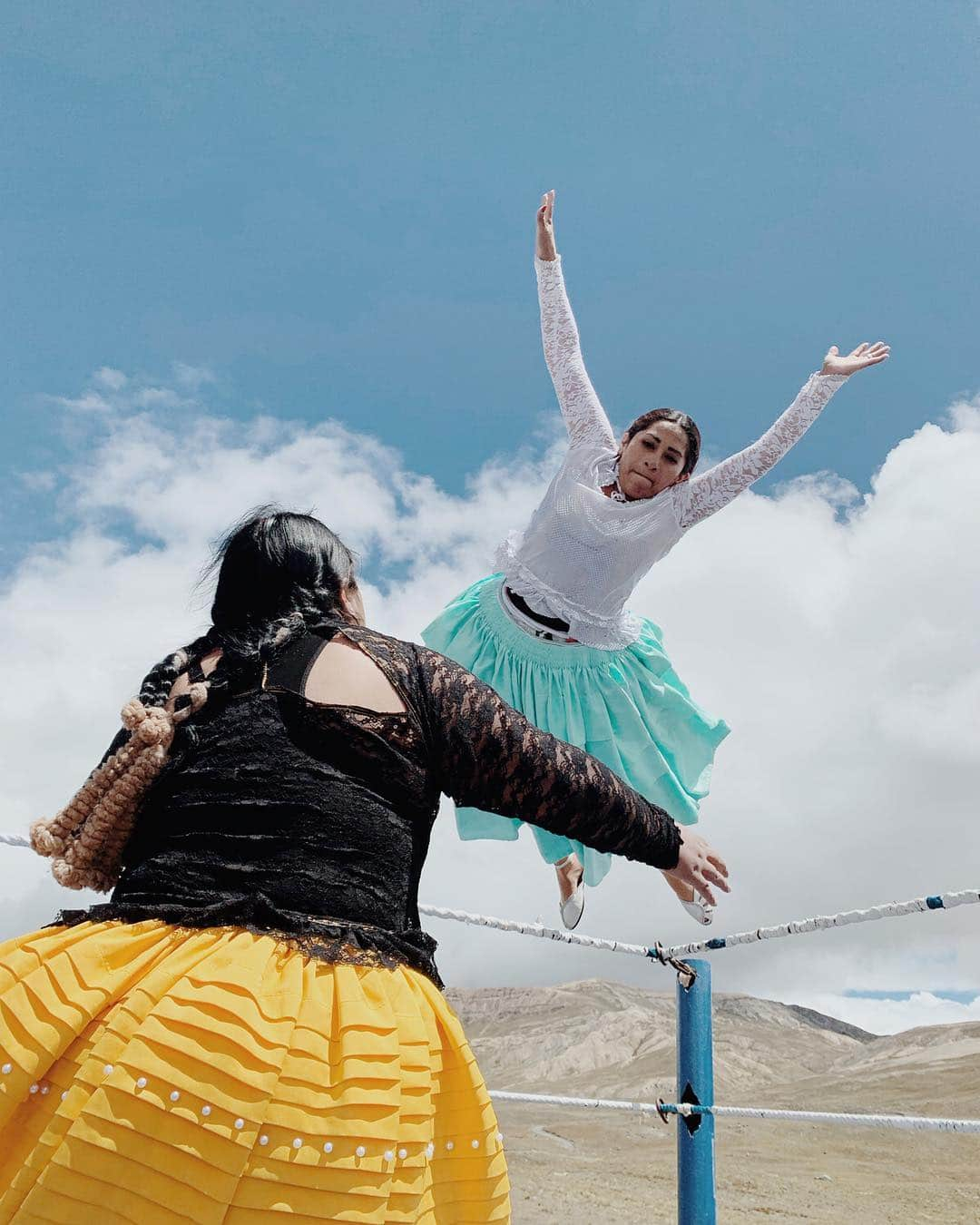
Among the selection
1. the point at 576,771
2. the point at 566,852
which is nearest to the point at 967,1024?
the point at 566,852

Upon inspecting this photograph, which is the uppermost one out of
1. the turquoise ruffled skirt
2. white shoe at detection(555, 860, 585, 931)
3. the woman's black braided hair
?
the turquoise ruffled skirt

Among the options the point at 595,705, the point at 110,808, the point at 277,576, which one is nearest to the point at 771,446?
the point at 595,705

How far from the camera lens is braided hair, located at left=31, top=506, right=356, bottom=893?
1.37 meters

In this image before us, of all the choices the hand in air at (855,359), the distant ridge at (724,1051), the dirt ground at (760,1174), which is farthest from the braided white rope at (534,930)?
the distant ridge at (724,1051)

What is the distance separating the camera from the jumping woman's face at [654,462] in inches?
156

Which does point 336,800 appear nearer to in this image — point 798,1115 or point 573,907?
point 798,1115

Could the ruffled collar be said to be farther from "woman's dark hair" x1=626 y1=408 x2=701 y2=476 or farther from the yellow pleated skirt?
the yellow pleated skirt

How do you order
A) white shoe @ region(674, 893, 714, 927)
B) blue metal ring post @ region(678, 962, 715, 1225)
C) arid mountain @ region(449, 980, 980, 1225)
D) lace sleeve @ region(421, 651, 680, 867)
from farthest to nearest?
arid mountain @ region(449, 980, 980, 1225)
white shoe @ region(674, 893, 714, 927)
blue metal ring post @ region(678, 962, 715, 1225)
lace sleeve @ region(421, 651, 680, 867)

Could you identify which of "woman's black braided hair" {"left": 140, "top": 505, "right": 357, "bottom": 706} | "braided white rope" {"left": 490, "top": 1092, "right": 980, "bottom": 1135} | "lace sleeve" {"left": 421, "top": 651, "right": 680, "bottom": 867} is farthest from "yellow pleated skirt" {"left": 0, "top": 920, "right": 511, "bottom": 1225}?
"braided white rope" {"left": 490, "top": 1092, "right": 980, "bottom": 1135}

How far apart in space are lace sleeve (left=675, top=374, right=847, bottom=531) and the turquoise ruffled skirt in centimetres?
68

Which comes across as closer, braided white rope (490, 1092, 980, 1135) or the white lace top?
braided white rope (490, 1092, 980, 1135)

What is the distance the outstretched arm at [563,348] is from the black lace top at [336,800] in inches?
111

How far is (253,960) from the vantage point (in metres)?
1.18

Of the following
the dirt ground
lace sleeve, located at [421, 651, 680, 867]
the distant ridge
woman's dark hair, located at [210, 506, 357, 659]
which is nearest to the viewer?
lace sleeve, located at [421, 651, 680, 867]
